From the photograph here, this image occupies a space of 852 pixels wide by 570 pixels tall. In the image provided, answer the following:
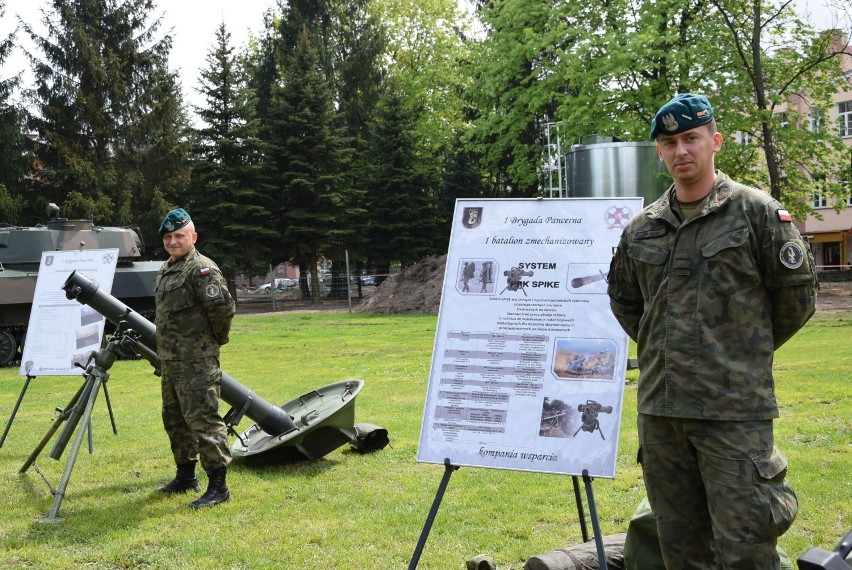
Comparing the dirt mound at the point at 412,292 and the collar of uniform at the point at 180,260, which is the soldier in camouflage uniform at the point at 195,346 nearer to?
the collar of uniform at the point at 180,260

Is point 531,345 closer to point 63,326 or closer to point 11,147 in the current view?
point 63,326

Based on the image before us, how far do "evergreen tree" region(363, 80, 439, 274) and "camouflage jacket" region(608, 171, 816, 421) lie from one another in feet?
107

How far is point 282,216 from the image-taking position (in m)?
36.6

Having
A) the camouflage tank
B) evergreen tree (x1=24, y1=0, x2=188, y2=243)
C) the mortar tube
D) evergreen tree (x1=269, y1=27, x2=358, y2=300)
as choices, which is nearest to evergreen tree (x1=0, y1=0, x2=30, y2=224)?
evergreen tree (x1=24, y1=0, x2=188, y2=243)

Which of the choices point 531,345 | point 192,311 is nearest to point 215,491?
point 192,311

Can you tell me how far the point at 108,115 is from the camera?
35.9m

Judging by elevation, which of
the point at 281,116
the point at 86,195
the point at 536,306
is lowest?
the point at 536,306

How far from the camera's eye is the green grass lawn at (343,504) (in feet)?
A: 16.7

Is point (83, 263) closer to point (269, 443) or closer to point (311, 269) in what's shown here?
point (269, 443)

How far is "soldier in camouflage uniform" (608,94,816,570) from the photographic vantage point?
9.74ft

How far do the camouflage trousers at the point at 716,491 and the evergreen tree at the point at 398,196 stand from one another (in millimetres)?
32615

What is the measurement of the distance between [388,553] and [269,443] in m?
2.49

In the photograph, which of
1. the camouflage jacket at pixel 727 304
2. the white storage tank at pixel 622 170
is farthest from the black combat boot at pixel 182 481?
the white storage tank at pixel 622 170

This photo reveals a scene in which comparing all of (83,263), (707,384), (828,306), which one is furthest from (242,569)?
(828,306)
